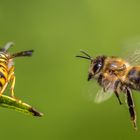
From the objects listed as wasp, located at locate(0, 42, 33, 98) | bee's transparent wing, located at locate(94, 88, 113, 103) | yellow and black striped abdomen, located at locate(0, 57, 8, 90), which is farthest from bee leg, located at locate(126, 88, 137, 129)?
yellow and black striped abdomen, located at locate(0, 57, 8, 90)

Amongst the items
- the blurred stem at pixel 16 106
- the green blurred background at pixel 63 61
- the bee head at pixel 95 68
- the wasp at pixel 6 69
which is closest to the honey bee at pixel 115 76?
the bee head at pixel 95 68

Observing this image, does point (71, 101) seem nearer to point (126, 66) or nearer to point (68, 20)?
point (68, 20)

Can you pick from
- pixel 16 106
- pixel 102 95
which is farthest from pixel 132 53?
pixel 16 106

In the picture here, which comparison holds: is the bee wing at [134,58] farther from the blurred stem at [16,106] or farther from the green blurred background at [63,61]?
the green blurred background at [63,61]

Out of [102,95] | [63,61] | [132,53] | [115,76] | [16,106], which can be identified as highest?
[63,61]

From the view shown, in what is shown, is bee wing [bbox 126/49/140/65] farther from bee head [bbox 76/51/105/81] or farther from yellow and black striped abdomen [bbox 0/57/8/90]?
yellow and black striped abdomen [bbox 0/57/8/90]

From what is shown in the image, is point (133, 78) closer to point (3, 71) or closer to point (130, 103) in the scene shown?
point (130, 103)
